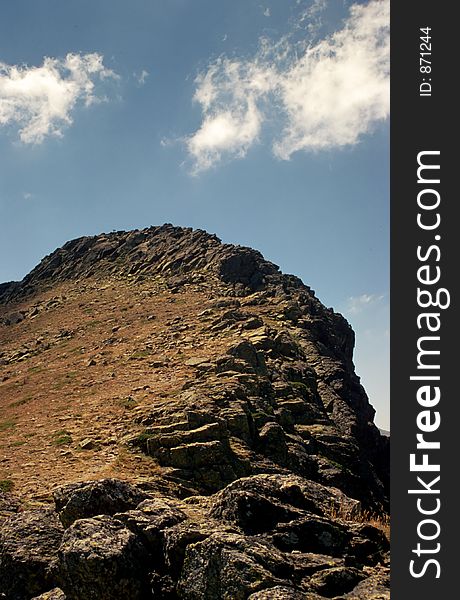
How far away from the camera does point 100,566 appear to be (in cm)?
950

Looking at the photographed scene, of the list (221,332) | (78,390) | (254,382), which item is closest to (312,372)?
(221,332)

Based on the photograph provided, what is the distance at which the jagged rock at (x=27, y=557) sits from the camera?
10406 millimetres

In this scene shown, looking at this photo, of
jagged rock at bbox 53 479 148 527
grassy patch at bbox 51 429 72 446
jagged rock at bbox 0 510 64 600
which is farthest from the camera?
grassy patch at bbox 51 429 72 446

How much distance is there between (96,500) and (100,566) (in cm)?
244

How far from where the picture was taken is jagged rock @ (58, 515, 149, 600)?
9484 millimetres

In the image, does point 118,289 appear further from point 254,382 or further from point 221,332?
point 254,382

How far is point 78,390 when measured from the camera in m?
34.9

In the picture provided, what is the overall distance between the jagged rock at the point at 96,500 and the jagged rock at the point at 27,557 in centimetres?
48

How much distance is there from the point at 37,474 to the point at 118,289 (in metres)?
56.7

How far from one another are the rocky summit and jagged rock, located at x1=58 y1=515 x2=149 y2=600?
0.09 feet

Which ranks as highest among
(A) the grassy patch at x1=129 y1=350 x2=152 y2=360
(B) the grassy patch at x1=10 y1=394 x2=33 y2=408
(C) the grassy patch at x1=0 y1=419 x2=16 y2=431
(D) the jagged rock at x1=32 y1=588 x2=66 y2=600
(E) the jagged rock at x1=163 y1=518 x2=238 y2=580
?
(A) the grassy patch at x1=129 y1=350 x2=152 y2=360

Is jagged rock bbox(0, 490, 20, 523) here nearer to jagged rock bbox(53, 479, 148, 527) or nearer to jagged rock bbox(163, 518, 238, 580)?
jagged rock bbox(53, 479, 148, 527)

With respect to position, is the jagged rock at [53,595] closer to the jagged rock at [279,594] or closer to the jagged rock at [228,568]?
the jagged rock at [228,568]

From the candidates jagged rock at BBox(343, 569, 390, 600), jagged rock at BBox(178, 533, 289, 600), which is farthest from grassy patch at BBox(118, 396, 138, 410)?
jagged rock at BBox(343, 569, 390, 600)
